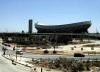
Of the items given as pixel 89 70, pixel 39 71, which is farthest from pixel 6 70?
pixel 89 70

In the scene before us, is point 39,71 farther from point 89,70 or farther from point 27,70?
point 89,70

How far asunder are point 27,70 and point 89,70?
640 inches

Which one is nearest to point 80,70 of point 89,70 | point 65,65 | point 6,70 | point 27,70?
point 89,70

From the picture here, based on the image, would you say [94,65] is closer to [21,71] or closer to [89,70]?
[89,70]

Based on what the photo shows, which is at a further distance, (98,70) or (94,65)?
(94,65)

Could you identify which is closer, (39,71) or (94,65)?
(39,71)

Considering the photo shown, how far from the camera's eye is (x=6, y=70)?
7669 centimetres

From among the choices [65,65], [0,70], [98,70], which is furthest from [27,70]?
[98,70]

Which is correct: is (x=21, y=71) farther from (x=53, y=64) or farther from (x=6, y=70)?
(x=53, y=64)

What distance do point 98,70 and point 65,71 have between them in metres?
9.73

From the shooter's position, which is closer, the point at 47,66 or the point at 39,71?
the point at 39,71

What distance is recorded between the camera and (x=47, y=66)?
83625mm

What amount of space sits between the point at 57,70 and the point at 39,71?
541cm

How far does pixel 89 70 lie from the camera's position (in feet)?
254
